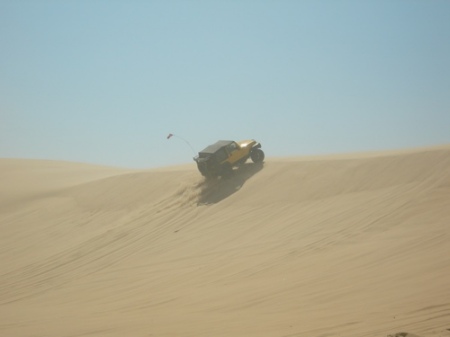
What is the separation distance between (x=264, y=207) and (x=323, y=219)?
8.95 ft

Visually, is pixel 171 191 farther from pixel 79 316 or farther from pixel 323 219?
pixel 79 316

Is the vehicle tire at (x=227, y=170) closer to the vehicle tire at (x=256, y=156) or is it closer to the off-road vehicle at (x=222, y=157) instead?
the off-road vehicle at (x=222, y=157)

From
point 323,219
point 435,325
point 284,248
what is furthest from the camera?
point 323,219

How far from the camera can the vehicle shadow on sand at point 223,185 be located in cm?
1857

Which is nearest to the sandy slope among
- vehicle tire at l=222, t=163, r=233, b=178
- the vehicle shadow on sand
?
the vehicle shadow on sand

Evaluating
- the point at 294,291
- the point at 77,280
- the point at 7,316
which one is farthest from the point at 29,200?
the point at 294,291

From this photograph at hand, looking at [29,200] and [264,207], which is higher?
[29,200]

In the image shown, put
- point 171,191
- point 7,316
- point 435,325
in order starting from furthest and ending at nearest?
point 171,191 < point 7,316 < point 435,325

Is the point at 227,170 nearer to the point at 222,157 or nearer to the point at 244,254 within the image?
the point at 222,157

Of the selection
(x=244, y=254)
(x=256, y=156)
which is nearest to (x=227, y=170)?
(x=256, y=156)

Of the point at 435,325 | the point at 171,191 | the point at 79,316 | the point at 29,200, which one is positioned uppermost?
the point at 29,200

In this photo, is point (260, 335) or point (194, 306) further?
point (194, 306)

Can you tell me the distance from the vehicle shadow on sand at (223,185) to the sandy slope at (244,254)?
0.07 meters

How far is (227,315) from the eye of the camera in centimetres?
924
